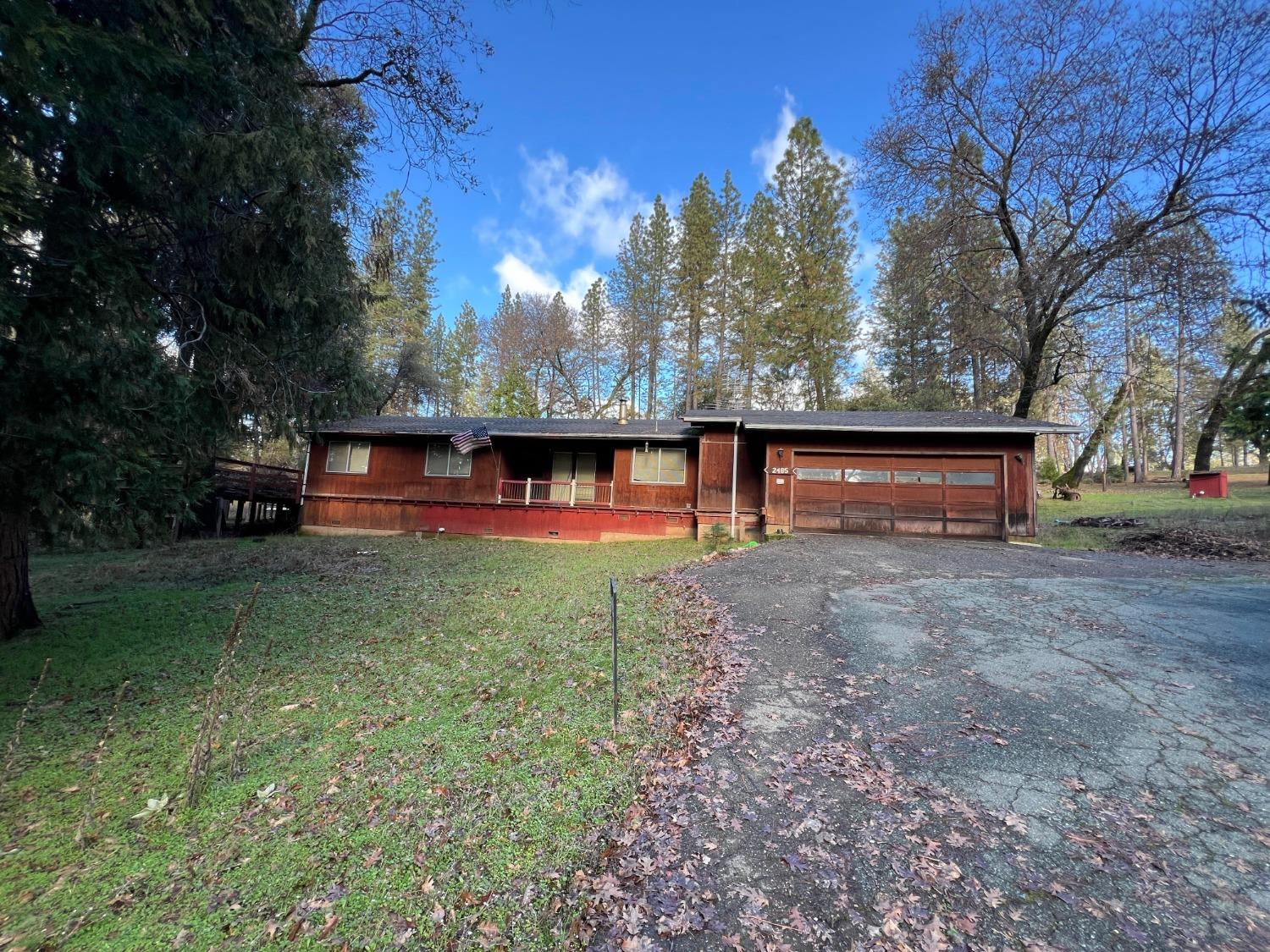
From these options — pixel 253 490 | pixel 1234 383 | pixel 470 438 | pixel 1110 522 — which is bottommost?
pixel 253 490

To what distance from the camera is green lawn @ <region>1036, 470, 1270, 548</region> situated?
11.4m

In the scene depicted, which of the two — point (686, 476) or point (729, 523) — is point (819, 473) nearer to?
point (729, 523)

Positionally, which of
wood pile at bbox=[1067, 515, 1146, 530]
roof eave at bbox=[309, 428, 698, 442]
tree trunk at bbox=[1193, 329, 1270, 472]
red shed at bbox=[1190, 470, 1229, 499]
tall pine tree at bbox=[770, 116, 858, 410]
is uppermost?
tall pine tree at bbox=[770, 116, 858, 410]

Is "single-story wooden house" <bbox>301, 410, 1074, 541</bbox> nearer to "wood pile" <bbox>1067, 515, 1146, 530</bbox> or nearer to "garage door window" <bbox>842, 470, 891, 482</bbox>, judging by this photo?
"garage door window" <bbox>842, 470, 891, 482</bbox>

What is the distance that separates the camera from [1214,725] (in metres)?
3.35

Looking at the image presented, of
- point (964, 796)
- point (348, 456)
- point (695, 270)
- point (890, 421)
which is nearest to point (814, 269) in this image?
point (695, 270)

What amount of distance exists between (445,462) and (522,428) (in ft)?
8.46

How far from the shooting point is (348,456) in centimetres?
1557

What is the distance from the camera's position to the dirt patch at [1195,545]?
9.30 m

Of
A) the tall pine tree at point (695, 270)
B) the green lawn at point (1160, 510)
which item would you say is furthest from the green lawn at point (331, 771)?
the tall pine tree at point (695, 270)

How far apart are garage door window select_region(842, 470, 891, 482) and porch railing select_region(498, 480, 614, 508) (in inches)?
254

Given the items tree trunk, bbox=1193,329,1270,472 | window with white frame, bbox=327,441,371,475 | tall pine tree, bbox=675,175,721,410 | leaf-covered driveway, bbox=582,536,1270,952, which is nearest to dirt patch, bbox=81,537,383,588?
window with white frame, bbox=327,441,371,475

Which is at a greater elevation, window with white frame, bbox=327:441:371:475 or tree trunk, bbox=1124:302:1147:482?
tree trunk, bbox=1124:302:1147:482

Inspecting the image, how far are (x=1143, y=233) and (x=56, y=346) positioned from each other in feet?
67.6
